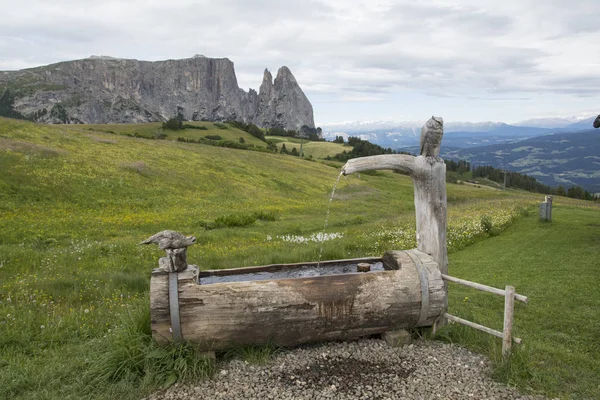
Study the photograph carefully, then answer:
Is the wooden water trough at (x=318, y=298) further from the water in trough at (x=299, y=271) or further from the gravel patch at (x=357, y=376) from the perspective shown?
the water in trough at (x=299, y=271)

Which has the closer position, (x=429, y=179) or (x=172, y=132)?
(x=429, y=179)

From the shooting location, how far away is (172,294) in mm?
6582

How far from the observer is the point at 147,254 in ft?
51.2

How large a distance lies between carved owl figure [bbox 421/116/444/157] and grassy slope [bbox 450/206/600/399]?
11.6ft

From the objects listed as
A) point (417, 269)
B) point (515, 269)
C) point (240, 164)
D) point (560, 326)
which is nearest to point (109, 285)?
point (417, 269)

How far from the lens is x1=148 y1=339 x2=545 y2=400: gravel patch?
5984 millimetres

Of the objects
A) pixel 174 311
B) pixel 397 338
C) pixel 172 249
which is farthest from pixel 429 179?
pixel 174 311

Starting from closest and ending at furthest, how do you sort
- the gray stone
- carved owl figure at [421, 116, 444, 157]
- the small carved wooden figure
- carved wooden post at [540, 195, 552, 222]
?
the small carved wooden figure < the gray stone < carved owl figure at [421, 116, 444, 157] < carved wooden post at [540, 195, 552, 222]

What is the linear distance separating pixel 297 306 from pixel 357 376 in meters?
1.47

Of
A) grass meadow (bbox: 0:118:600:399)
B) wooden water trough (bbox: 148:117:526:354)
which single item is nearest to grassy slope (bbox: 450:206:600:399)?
grass meadow (bbox: 0:118:600:399)

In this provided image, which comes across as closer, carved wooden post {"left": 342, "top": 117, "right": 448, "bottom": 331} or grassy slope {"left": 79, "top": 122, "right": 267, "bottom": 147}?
carved wooden post {"left": 342, "top": 117, "right": 448, "bottom": 331}

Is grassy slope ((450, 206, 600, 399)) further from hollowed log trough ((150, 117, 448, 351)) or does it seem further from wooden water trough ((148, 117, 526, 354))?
hollowed log trough ((150, 117, 448, 351))

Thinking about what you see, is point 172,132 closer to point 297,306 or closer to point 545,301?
point 545,301

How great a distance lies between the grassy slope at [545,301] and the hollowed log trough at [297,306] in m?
1.30
